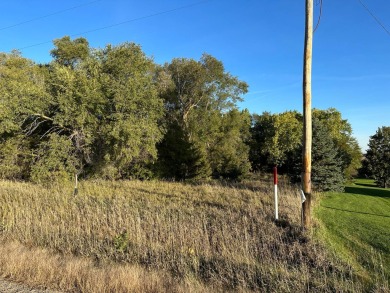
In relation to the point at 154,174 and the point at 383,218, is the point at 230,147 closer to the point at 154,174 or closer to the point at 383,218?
the point at 154,174

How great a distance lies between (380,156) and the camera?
141 ft

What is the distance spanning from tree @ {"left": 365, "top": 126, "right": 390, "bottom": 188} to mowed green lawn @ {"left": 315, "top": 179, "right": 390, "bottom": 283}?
34755 mm

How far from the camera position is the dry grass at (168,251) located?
181 inches

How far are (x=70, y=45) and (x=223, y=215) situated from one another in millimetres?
31439

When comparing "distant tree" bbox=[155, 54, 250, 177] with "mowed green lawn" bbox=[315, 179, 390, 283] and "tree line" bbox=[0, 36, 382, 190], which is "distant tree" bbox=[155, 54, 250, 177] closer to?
"tree line" bbox=[0, 36, 382, 190]

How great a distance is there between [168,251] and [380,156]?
44.8 meters

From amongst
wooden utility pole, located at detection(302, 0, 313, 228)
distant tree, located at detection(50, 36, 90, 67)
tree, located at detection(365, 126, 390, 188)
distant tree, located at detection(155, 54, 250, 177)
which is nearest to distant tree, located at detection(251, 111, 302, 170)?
distant tree, located at detection(155, 54, 250, 177)

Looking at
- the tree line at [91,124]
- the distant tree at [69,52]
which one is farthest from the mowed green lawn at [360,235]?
the distant tree at [69,52]

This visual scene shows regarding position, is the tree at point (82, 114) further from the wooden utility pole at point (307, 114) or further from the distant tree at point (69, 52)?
the distant tree at point (69, 52)

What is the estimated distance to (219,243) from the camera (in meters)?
7.12

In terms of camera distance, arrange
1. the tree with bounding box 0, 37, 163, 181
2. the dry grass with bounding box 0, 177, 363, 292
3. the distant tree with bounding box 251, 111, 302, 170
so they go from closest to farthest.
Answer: the dry grass with bounding box 0, 177, 363, 292 < the tree with bounding box 0, 37, 163, 181 < the distant tree with bounding box 251, 111, 302, 170

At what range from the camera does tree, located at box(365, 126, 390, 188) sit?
136 feet

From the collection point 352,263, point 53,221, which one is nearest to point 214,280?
point 352,263

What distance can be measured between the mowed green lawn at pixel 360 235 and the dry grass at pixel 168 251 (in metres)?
0.59
